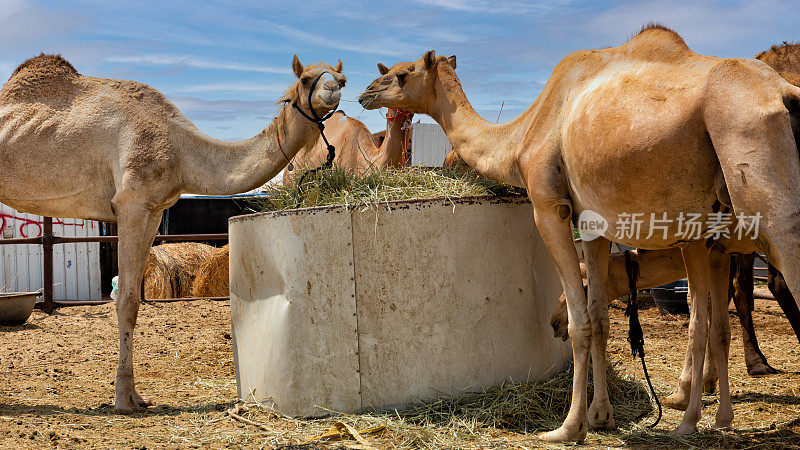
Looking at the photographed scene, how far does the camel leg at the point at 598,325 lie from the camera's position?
470cm

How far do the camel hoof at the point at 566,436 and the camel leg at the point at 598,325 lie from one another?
1.23ft

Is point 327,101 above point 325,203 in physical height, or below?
above

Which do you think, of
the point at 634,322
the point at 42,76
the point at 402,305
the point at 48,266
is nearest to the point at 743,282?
the point at 634,322

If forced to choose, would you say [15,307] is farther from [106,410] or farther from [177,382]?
[106,410]

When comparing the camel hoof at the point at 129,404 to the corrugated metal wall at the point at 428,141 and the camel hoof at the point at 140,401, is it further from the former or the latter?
the corrugated metal wall at the point at 428,141

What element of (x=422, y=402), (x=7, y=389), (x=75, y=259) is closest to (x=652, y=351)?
(x=422, y=402)

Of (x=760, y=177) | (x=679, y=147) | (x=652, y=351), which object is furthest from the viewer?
(x=652, y=351)

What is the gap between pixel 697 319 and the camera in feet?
15.8

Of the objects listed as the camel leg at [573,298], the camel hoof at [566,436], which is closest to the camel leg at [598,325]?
the camel leg at [573,298]

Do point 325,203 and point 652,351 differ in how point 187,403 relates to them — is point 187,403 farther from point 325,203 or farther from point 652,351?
point 652,351

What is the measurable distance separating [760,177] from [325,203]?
9.52 feet

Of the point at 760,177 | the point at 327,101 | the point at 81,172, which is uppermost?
the point at 327,101

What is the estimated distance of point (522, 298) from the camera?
5109 mm

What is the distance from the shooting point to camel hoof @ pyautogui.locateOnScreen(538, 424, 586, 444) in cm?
436
